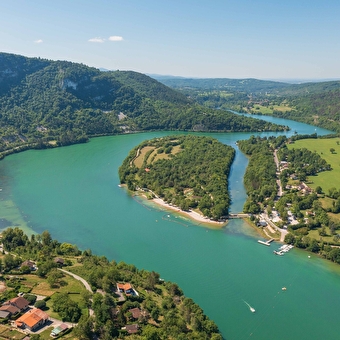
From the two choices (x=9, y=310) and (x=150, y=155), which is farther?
(x=150, y=155)

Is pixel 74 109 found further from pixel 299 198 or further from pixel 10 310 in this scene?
pixel 10 310

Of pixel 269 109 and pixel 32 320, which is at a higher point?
pixel 269 109

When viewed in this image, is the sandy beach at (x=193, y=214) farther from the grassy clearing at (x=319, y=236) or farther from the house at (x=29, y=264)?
the house at (x=29, y=264)

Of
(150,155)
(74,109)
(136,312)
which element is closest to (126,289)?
(136,312)

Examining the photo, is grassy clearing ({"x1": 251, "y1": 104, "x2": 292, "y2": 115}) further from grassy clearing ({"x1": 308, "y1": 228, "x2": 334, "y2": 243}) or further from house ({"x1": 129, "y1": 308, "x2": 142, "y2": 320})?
house ({"x1": 129, "y1": 308, "x2": 142, "y2": 320})

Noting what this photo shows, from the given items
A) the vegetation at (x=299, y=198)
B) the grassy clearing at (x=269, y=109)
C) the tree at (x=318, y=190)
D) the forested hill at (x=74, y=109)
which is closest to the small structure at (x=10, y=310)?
the vegetation at (x=299, y=198)

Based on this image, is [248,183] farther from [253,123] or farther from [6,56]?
[6,56]

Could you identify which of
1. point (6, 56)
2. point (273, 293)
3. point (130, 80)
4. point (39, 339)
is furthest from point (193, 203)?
point (130, 80)
